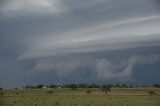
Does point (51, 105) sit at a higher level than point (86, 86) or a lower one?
lower

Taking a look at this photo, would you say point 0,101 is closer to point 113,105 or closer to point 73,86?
point 113,105

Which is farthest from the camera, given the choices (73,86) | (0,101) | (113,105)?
(73,86)

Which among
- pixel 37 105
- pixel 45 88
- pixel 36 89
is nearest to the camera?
pixel 37 105

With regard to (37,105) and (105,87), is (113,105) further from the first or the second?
(105,87)

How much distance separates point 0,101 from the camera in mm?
12992

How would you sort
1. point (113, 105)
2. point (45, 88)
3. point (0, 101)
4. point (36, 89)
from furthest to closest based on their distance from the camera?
point (45, 88), point (36, 89), point (113, 105), point (0, 101)

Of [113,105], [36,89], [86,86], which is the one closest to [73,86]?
[86,86]

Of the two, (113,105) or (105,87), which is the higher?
(105,87)

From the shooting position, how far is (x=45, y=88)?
86625 millimetres

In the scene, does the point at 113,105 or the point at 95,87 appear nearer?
the point at 113,105

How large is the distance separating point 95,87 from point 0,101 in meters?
87.0

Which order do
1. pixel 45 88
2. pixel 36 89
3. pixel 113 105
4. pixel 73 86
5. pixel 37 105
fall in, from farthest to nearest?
pixel 73 86 < pixel 45 88 < pixel 36 89 < pixel 113 105 < pixel 37 105

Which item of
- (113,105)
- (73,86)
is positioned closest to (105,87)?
(73,86)

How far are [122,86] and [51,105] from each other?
6924cm
